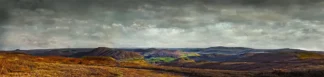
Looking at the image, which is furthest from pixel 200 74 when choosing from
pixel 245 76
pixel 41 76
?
pixel 41 76

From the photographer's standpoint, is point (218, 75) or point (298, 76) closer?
point (298, 76)

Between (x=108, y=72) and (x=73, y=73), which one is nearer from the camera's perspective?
(x=73, y=73)

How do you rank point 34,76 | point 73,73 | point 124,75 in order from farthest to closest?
point 124,75 < point 73,73 < point 34,76

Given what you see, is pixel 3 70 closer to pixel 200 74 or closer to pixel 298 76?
pixel 200 74

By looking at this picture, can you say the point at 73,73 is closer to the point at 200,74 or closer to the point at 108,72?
the point at 108,72

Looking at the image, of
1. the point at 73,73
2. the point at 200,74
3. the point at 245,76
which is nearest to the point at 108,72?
the point at 73,73

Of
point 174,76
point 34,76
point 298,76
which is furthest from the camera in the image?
point 174,76

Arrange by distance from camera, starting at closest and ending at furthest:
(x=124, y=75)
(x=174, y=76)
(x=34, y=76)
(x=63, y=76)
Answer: (x=34, y=76) → (x=63, y=76) → (x=124, y=75) → (x=174, y=76)

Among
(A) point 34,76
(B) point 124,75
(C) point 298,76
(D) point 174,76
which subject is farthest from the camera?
(D) point 174,76
